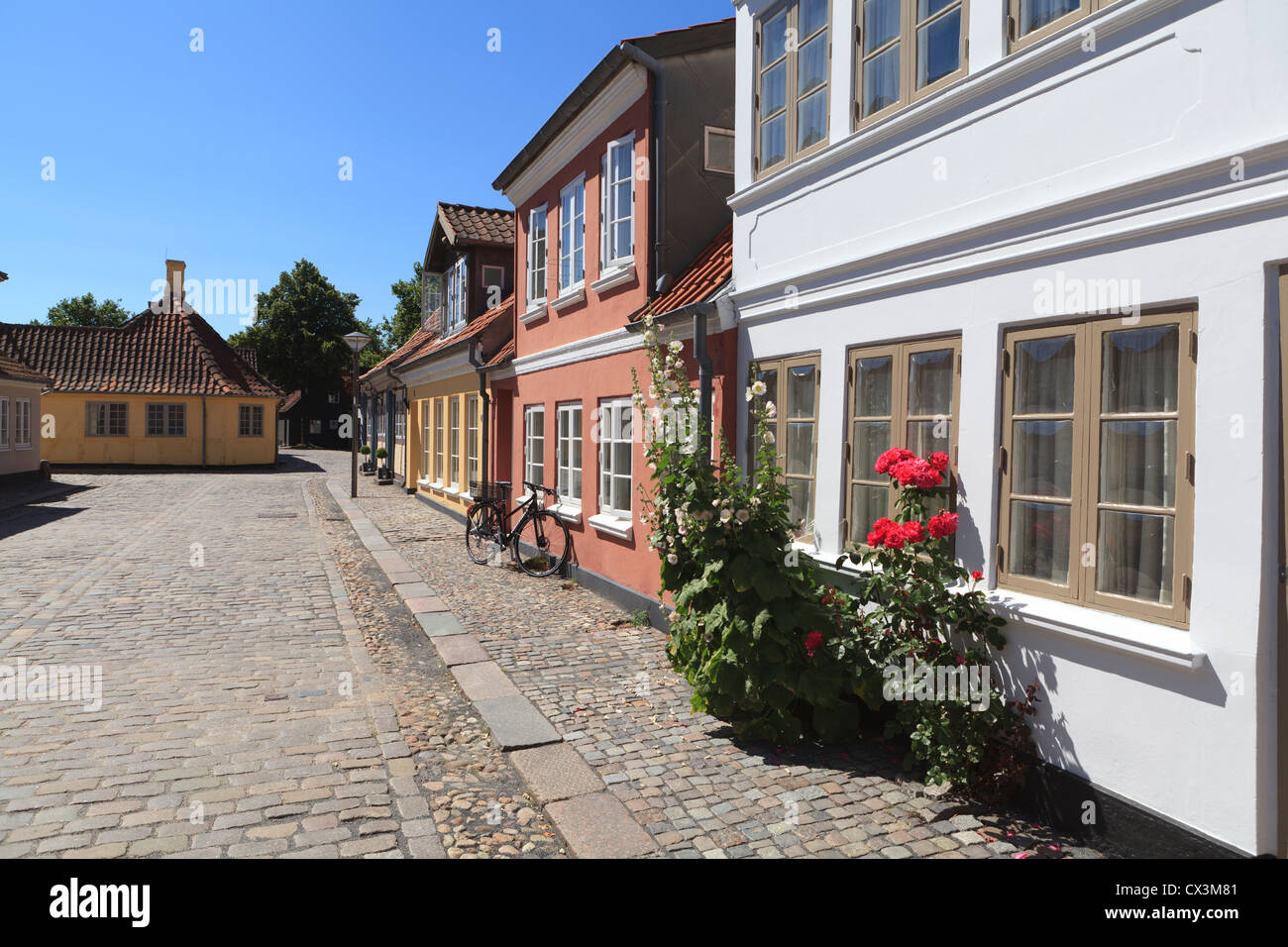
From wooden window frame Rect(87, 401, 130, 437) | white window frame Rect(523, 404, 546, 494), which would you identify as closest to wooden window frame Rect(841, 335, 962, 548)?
white window frame Rect(523, 404, 546, 494)

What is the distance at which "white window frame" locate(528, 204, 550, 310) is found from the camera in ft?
41.1

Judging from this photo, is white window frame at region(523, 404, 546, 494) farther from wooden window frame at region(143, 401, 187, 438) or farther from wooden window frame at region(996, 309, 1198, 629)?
wooden window frame at region(143, 401, 187, 438)

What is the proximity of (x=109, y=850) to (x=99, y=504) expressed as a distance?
1950cm

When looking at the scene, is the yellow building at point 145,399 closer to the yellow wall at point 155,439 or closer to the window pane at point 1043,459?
the yellow wall at point 155,439

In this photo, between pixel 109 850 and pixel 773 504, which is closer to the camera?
→ pixel 109 850

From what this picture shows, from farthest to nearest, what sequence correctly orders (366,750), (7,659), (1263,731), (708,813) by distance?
(7,659) → (366,750) → (708,813) → (1263,731)

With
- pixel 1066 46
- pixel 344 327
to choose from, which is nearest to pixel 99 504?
pixel 1066 46

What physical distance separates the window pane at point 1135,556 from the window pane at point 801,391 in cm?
254

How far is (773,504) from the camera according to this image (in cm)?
549

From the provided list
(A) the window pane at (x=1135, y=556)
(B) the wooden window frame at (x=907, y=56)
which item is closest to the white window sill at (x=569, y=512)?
(B) the wooden window frame at (x=907, y=56)

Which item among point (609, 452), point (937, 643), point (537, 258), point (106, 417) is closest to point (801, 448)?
point (937, 643)

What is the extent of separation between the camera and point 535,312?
1259 centimetres
